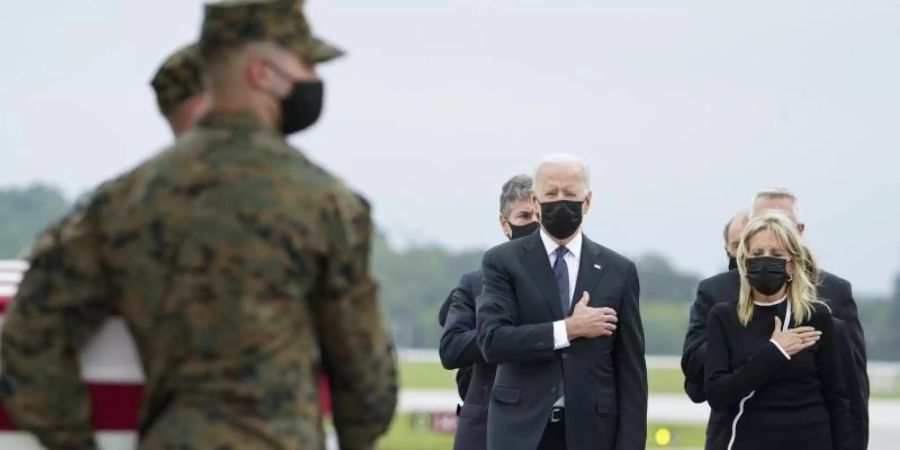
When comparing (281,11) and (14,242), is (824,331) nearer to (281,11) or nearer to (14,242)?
(281,11)

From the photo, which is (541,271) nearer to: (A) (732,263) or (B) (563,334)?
(B) (563,334)

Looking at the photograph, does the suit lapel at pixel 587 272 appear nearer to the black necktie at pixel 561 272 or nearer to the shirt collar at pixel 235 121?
the black necktie at pixel 561 272

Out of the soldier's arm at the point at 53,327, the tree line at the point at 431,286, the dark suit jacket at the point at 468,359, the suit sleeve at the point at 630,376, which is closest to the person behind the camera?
the soldier's arm at the point at 53,327

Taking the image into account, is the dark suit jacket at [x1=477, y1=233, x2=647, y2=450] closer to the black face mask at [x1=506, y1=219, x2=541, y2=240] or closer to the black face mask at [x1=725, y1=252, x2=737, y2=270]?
the black face mask at [x1=506, y1=219, x2=541, y2=240]

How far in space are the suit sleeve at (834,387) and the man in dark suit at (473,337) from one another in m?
1.36

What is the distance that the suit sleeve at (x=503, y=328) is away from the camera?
7.98m

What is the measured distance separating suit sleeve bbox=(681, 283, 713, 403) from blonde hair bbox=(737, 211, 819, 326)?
1.66 ft

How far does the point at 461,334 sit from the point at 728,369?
1214 mm

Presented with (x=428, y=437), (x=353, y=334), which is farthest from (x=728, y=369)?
(x=428, y=437)

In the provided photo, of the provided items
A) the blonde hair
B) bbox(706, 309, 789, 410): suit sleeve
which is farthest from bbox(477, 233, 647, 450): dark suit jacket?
the blonde hair

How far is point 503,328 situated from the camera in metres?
8.09

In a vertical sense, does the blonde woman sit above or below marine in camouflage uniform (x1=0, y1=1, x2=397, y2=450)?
below

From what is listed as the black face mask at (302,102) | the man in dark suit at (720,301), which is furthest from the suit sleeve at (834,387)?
the black face mask at (302,102)

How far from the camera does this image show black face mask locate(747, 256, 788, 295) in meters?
7.98
